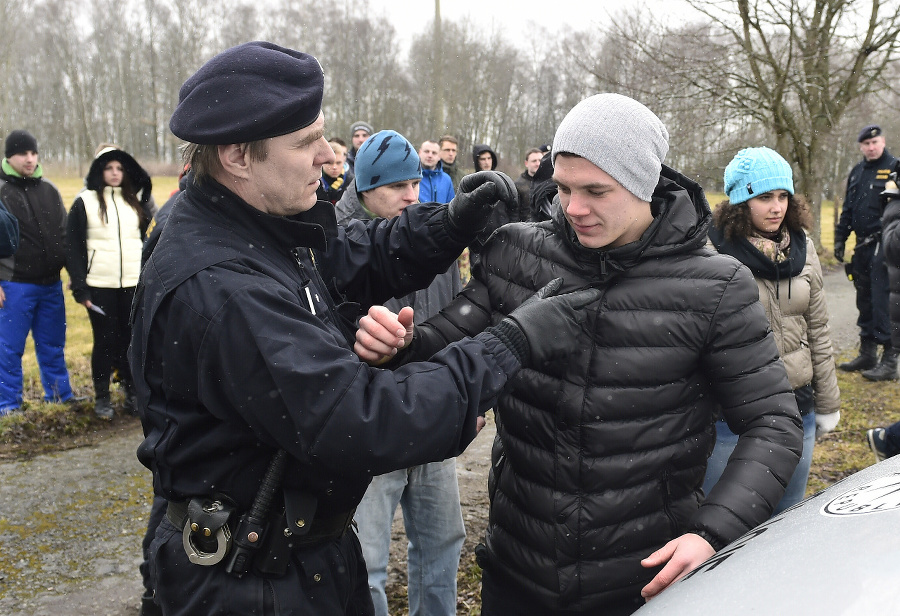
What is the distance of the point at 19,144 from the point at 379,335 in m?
5.75

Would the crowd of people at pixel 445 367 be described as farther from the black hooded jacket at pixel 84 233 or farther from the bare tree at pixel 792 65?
the bare tree at pixel 792 65

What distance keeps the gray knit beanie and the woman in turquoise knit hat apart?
5.69 feet

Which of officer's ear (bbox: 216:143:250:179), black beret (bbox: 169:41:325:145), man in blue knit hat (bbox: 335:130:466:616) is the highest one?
black beret (bbox: 169:41:325:145)

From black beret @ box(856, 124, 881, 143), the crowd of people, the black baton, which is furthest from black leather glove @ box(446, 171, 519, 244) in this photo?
black beret @ box(856, 124, 881, 143)

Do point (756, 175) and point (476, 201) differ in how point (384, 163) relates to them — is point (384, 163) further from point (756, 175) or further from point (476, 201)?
point (756, 175)

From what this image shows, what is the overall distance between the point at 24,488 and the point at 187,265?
4.09m

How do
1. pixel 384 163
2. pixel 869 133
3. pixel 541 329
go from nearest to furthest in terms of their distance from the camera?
pixel 541 329 < pixel 384 163 < pixel 869 133

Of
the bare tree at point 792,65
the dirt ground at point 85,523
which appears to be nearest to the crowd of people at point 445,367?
the dirt ground at point 85,523

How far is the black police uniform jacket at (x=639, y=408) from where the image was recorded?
1944mm

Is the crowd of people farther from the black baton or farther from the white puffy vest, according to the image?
the white puffy vest

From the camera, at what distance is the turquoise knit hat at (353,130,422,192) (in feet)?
11.4

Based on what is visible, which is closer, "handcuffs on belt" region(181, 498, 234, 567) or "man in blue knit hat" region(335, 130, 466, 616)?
"handcuffs on belt" region(181, 498, 234, 567)

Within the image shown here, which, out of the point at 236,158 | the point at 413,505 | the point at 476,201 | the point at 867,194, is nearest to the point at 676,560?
the point at 476,201

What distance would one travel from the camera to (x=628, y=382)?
198 centimetres
